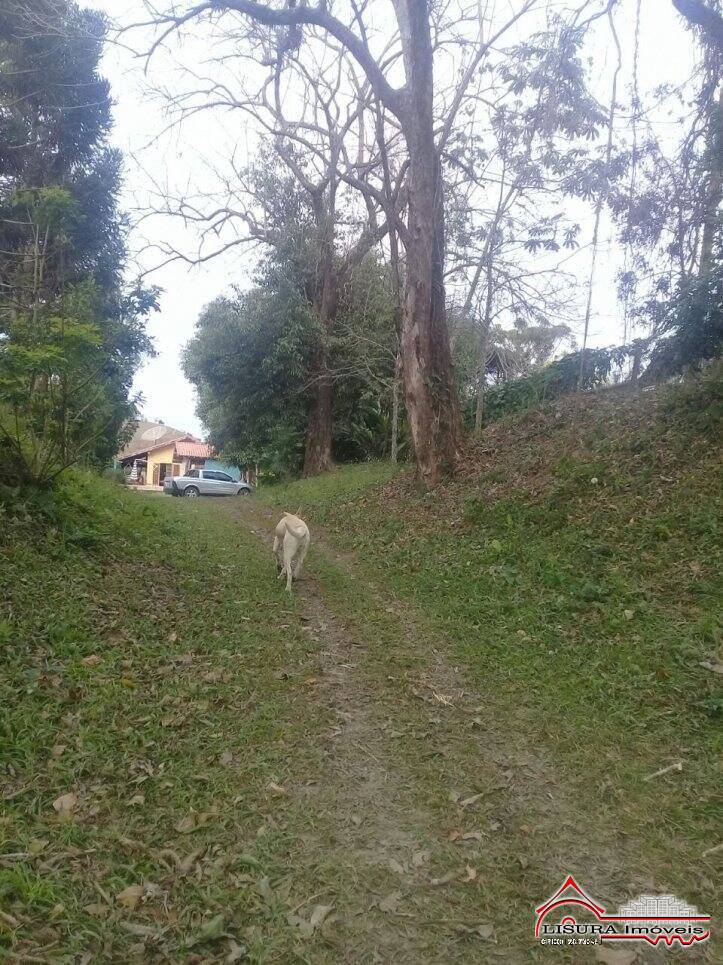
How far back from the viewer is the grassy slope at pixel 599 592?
3621mm

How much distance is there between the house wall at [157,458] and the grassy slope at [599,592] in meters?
44.2

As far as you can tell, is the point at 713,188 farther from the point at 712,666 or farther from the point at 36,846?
the point at 36,846

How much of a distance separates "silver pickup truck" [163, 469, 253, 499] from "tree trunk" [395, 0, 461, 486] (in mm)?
15612

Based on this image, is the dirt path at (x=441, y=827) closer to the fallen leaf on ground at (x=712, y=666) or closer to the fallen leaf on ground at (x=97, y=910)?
the fallen leaf on ground at (x=97, y=910)

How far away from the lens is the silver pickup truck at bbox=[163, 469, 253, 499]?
26484mm

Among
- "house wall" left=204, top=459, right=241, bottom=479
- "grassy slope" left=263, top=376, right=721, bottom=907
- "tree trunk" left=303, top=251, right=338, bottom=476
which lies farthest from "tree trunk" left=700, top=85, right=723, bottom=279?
"house wall" left=204, top=459, right=241, bottom=479

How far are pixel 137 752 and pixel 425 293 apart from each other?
10.0m

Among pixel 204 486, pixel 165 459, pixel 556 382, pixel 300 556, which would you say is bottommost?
pixel 300 556

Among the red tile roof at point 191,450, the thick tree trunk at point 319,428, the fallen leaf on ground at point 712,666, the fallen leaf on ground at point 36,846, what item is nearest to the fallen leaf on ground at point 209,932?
the fallen leaf on ground at point 36,846

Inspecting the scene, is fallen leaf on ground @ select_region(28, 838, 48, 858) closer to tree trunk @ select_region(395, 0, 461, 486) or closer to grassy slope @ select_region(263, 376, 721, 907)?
grassy slope @ select_region(263, 376, 721, 907)

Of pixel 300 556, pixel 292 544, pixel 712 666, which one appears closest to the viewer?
pixel 712 666

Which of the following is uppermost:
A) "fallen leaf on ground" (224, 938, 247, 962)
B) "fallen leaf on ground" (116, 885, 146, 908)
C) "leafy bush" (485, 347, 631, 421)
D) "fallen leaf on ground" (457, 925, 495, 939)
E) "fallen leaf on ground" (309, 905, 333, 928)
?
"leafy bush" (485, 347, 631, 421)

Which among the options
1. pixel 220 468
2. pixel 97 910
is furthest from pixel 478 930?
pixel 220 468

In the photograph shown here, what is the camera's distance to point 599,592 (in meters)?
6.11
